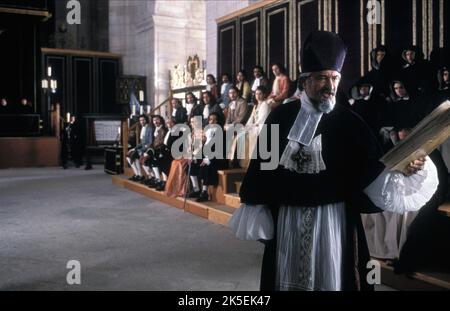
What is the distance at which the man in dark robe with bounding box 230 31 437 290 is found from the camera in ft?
7.55

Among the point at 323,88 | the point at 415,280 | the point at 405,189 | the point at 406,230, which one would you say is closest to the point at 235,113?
the point at 406,230

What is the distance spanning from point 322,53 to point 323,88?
0.52 feet

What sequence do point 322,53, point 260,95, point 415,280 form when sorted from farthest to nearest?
point 260,95, point 415,280, point 322,53

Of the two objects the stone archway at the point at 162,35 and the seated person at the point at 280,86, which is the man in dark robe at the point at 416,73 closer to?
the seated person at the point at 280,86

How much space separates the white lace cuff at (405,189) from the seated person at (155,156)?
7.47m

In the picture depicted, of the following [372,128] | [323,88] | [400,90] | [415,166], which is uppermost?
[400,90]

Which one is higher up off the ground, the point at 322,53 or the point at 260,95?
the point at 260,95

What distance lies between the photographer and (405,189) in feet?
7.25

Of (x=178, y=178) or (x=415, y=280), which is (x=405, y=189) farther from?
(x=178, y=178)

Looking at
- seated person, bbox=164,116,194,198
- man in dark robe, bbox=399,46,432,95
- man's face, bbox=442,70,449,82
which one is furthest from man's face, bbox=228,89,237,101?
man's face, bbox=442,70,449,82

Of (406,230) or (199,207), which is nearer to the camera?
(406,230)

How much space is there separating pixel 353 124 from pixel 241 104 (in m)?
6.50

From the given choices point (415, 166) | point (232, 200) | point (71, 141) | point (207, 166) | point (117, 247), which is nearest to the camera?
point (415, 166)

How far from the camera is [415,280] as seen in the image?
4.05 m
